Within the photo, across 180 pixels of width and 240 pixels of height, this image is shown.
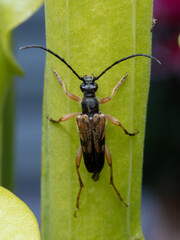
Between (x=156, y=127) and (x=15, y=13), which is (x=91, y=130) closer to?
(x=15, y=13)

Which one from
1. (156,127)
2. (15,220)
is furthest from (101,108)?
(156,127)

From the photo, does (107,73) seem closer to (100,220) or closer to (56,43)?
(56,43)

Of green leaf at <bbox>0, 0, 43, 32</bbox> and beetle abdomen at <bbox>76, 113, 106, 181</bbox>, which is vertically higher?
green leaf at <bbox>0, 0, 43, 32</bbox>

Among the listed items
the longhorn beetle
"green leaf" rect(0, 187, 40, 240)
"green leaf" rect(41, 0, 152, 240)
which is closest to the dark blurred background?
the longhorn beetle

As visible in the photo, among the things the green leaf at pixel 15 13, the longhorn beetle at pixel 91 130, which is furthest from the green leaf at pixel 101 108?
the green leaf at pixel 15 13

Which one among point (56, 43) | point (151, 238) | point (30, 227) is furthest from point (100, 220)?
point (151, 238)

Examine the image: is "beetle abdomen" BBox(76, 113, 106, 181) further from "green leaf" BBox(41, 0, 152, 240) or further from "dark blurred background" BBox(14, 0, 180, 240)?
"dark blurred background" BBox(14, 0, 180, 240)
